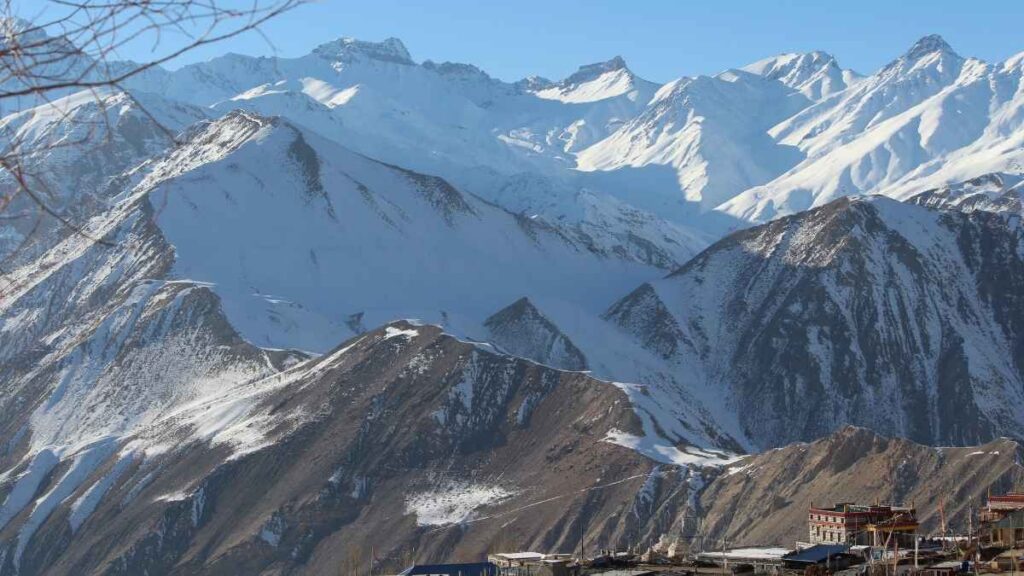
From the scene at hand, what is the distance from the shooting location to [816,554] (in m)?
67.7

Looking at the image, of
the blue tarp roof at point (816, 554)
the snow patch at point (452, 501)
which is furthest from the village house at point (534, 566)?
the snow patch at point (452, 501)

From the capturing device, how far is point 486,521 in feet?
512

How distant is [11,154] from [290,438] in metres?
171

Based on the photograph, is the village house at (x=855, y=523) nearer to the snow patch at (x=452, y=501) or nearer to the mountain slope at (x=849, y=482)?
the mountain slope at (x=849, y=482)

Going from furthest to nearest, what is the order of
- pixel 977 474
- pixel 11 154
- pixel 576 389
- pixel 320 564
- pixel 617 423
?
pixel 576 389 → pixel 617 423 → pixel 320 564 → pixel 977 474 → pixel 11 154

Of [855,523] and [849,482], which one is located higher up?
[855,523]

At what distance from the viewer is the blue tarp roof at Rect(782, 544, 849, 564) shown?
64938 mm

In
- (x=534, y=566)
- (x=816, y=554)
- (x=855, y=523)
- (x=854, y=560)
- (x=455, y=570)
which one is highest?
(x=854, y=560)

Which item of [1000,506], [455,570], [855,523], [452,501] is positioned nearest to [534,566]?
[455,570]

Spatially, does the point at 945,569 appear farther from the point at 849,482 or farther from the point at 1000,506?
the point at 849,482

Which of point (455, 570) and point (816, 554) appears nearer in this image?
point (816, 554)

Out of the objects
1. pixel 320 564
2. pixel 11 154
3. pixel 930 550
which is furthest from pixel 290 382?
pixel 11 154

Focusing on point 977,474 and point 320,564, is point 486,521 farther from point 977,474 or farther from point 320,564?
point 977,474

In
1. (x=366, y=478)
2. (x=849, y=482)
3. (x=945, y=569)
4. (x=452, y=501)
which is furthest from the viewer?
(x=366, y=478)
